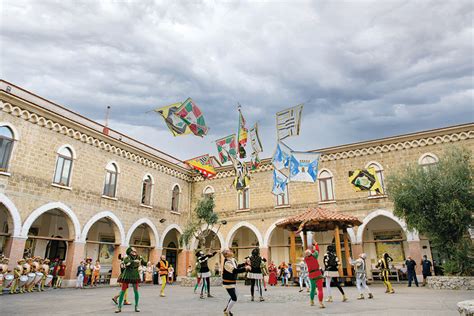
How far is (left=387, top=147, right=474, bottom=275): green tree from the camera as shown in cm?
1241

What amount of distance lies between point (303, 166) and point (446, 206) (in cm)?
594

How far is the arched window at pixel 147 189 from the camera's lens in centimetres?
2036

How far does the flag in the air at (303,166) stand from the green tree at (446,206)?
3.76m

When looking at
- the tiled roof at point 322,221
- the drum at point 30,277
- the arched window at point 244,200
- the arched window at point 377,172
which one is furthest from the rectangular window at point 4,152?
the arched window at point 377,172

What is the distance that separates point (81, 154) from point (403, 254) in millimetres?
18918

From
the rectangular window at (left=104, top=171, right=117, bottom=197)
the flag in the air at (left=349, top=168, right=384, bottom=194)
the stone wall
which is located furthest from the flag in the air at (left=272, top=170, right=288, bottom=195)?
the rectangular window at (left=104, top=171, right=117, bottom=197)

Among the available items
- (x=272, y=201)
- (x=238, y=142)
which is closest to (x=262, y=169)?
(x=272, y=201)

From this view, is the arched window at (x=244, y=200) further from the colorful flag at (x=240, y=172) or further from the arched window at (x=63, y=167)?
→ the arched window at (x=63, y=167)

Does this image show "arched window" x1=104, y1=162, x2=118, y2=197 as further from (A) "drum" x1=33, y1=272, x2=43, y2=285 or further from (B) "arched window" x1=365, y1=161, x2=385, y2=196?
(B) "arched window" x1=365, y1=161, x2=385, y2=196

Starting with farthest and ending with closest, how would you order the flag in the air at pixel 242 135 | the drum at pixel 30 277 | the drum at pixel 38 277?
the flag in the air at pixel 242 135
the drum at pixel 38 277
the drum at pixel 30 277

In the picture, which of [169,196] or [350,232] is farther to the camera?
[169,196]

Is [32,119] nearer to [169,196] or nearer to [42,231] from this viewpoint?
[42,231]

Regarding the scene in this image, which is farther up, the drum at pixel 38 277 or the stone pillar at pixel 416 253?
the stone pillar at pixel 416 253

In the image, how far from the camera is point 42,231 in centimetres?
1861
